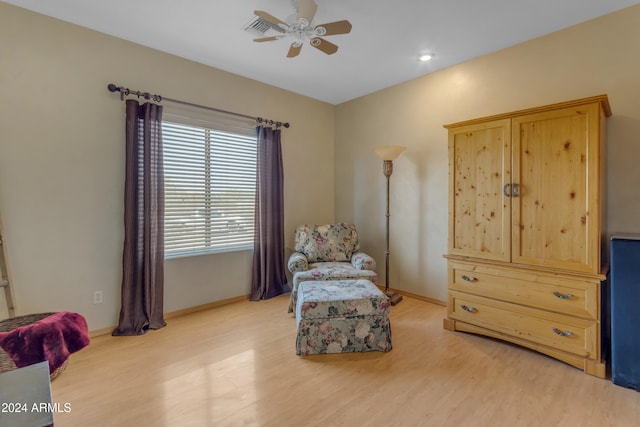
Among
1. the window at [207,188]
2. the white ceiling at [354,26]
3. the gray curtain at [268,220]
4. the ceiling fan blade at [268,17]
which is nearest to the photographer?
the ceiling fan blade at [268,17]

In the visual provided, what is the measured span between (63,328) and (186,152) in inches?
74.2

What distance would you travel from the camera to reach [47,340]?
74.9 inches

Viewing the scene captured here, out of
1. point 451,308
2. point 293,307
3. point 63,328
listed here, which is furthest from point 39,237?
point 451,308

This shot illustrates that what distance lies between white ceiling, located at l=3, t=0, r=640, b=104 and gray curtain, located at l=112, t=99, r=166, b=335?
70cm

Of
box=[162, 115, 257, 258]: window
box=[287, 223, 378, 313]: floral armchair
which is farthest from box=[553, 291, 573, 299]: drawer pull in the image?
box=[162, 115, 257, 258]: window

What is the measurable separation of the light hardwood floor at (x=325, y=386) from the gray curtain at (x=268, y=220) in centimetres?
110

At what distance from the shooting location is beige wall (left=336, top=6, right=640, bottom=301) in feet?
7.65

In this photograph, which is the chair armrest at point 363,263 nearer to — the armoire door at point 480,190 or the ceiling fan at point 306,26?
the armoire door at point 480,190

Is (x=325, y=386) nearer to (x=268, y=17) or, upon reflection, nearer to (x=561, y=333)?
(x=561, y=333)

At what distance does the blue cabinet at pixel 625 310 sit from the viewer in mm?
1889

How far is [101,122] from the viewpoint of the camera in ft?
8.73

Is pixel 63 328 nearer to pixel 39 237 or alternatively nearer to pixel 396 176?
pixel 39 237

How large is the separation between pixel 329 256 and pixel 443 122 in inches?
Result: 81.6

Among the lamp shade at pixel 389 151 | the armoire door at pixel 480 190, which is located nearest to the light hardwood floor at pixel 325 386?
the armoire door at pixel 480 190
